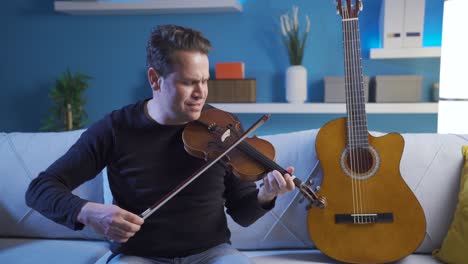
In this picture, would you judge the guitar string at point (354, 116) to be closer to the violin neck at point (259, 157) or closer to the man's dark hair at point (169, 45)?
the violin neck at point (259, 157)

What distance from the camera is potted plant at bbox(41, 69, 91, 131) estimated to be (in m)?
3.02

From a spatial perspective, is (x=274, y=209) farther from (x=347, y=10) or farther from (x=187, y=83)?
(x=347, y=10)

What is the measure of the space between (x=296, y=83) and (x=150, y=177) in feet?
5.30

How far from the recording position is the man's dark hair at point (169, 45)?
133cm

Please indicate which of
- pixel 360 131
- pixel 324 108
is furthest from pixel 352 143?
pixel 324 108

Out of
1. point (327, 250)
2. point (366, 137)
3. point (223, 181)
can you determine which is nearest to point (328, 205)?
point (327, 250)

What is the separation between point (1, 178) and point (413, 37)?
84.4 inches

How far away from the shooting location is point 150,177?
139cm

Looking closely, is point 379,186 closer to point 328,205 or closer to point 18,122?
point 328,205

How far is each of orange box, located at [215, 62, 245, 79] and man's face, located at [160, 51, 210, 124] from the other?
5.03ft

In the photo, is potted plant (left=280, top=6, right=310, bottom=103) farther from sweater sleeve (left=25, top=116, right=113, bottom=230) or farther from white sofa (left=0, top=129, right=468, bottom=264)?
sweater sleeve (left=25, top=116, right=113, bottom=230)

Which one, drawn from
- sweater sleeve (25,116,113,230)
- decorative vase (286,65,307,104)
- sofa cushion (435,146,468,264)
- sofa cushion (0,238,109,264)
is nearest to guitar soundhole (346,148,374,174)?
sofa cushion (435,146,468,264)

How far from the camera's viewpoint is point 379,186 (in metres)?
1.64

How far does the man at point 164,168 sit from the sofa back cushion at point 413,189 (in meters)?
0.31
